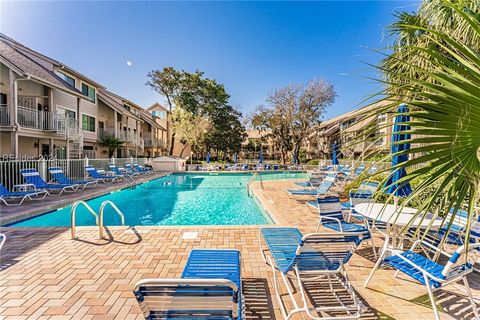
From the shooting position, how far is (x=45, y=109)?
51.7 feet

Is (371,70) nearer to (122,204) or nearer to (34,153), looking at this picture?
(122,204)

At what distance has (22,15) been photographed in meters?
8.95

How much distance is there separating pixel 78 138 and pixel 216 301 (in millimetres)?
18895

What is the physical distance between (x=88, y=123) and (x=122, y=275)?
829 inches

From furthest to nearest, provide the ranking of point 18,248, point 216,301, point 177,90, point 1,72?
point 177,90 → point 1,72 → point 18,248 → point 216,301

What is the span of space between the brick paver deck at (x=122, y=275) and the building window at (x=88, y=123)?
1705 centimetres

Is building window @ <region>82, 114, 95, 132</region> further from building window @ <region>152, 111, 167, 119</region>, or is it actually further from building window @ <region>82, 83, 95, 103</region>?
building window @ <region>152, 111, 167, 119</region>

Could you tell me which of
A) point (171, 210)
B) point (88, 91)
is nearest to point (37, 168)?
Answer: point (171, 210)

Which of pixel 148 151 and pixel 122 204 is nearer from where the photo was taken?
pixel 122 204

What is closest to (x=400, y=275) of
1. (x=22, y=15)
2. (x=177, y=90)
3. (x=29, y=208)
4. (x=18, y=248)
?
(x=18, y=248)

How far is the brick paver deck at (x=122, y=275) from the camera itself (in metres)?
2.80

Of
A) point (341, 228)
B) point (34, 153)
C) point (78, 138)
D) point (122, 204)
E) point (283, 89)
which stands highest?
point (283, 89)

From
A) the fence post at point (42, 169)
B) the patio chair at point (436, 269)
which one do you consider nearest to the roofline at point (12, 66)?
the fence post at point (42, 169)

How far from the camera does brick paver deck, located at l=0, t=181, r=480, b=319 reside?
9.20 feet
